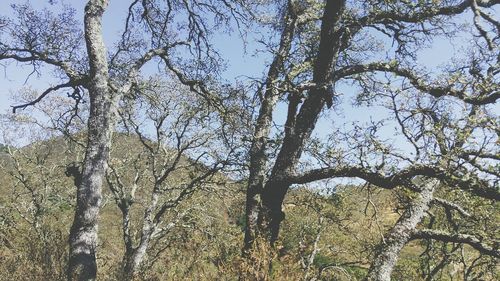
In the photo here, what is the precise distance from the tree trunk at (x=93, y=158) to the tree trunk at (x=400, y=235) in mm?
4995

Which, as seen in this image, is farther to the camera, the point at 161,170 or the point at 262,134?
the point at 161,170

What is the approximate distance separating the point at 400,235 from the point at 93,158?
581cm

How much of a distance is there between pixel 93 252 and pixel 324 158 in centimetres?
442

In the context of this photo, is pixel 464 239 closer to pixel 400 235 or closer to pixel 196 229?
pixel 400 235

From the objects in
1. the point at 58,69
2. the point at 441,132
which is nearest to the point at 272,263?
the point at 441,132

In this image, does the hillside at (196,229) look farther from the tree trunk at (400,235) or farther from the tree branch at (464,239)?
the tree branch at (464,239)

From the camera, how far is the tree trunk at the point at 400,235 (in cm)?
808

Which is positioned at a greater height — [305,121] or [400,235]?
[305,121]

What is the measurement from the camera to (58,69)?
9.70 meters

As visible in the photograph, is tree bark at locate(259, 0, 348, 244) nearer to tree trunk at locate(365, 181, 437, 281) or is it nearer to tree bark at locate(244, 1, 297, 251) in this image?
tree bark at locate(244, 1, 297, 251)

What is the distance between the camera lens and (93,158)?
7.20 metres

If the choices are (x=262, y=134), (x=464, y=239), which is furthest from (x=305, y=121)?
(x=464, y=239)

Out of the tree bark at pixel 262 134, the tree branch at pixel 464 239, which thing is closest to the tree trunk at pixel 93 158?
the tree bark at pixel 262 134

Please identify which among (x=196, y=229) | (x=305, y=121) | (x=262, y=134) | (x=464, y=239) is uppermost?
(x=262, y=134)
